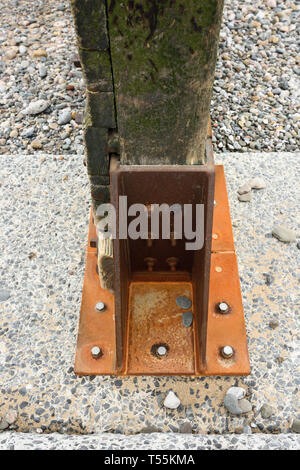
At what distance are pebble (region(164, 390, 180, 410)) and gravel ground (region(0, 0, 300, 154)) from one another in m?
1.78

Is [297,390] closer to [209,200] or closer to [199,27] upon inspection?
[209,200]

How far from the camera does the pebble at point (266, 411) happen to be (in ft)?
5.72

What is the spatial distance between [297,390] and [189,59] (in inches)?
51.6

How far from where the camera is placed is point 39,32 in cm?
393

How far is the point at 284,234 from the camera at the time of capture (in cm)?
231

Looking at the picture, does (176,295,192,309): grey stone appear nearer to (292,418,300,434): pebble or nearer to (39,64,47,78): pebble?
(292,418,300,434): pebble

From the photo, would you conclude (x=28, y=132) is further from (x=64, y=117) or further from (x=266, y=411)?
(x=266, y=411)

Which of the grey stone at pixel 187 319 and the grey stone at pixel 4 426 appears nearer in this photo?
the grey stone at pixel 4 426

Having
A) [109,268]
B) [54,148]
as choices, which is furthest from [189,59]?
[54,148]

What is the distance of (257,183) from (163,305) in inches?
37.9

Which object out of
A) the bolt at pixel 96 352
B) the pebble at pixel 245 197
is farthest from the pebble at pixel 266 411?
the pebble at pixel 245 197

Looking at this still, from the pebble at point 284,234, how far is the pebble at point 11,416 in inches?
57.2

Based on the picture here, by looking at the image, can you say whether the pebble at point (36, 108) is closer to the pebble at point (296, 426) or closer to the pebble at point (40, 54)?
the pebble at point (40, 54)

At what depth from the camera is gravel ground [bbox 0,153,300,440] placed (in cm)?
175
